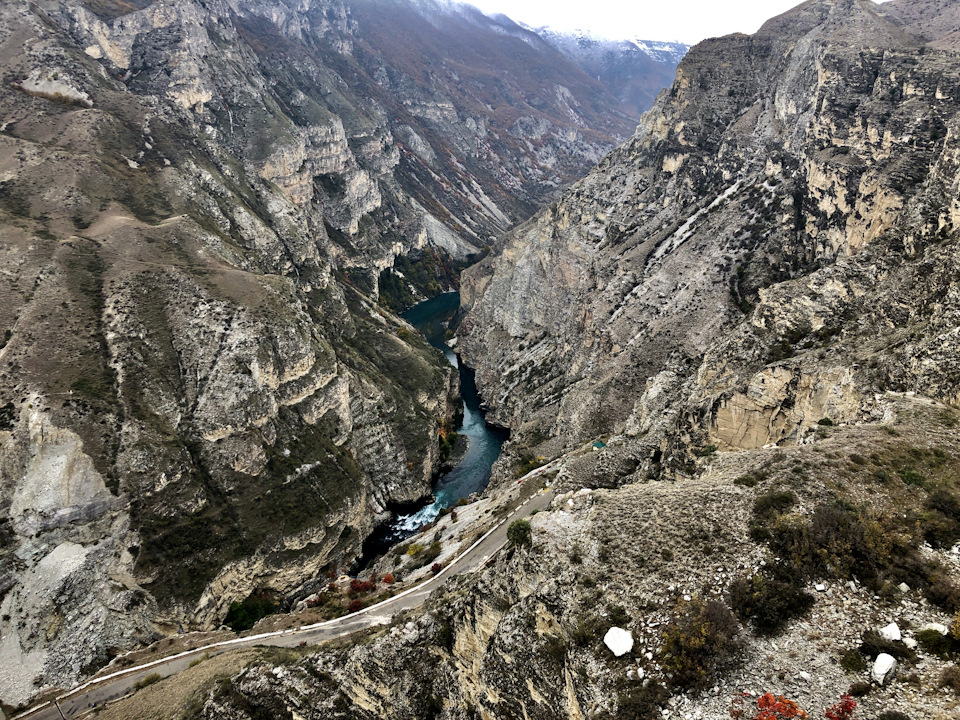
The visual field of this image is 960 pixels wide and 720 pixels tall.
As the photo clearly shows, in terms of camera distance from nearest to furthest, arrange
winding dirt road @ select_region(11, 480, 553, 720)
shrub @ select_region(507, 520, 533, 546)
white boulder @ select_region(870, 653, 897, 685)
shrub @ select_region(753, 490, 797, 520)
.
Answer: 1. white boulder @ select_region(870, 653, 897, 685)
2. shrub @ select_region(753, 490, 797, 520)
3. shrub @ select_region(507, 520, 533, 546)
4. winding dirt road @ select_region(11, 480, 553, 720)

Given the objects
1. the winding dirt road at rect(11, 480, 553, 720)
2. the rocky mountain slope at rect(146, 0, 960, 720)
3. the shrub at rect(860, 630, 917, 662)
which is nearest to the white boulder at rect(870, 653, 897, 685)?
the rocky mountain slope at rect(146, 0, 960, 720)

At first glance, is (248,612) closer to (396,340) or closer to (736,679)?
(736,679)

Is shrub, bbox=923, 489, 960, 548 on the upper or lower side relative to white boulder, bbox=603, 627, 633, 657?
upper

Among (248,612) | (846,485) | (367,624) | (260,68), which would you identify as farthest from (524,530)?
(260,68)

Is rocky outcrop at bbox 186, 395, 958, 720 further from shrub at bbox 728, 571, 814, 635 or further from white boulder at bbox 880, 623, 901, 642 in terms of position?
shrub at bbox 728, 571, 814, 635

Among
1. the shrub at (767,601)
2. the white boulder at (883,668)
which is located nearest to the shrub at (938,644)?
the white boulder at (883,668)

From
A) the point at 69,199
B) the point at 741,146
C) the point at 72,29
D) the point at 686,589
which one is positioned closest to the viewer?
the point at 686,589
